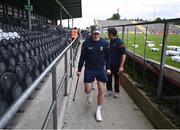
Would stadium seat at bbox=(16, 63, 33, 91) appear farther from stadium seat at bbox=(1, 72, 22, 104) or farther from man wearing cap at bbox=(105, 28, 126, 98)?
man wearing cap at bbox=(105, 28, 126, 98)

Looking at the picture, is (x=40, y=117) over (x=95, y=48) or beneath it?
beneath

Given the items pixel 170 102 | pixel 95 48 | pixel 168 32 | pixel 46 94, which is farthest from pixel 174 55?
pixel 46 94

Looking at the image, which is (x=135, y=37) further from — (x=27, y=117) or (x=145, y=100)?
(x=27, y=117)

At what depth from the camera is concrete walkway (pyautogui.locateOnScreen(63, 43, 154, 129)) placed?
393 cm

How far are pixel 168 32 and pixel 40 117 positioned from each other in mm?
2500

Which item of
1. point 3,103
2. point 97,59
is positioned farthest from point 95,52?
point 3,103

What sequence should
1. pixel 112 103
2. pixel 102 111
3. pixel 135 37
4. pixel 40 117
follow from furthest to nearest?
pixel 135 37
pixel 112 103
pixel 102 111
pixel 40 117

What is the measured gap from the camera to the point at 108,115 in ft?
14.4

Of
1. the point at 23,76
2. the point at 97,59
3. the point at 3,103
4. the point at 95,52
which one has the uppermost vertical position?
the point at 95,52

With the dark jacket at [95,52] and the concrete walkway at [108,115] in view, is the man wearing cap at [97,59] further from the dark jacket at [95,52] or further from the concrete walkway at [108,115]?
the concrete walkway at [108,115]

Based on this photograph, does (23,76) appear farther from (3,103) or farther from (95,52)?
(95,52)

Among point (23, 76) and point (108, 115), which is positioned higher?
point (23, 76)

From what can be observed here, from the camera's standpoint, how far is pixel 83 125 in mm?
3939

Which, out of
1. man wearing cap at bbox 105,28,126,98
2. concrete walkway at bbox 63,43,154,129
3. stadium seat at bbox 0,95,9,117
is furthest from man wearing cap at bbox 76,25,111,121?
stadium seat at bbox 0,95,9,117
